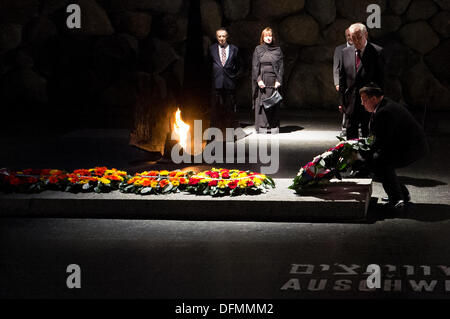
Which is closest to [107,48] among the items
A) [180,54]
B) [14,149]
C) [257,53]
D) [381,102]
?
[180,54]

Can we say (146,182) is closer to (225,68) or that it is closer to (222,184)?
(222,184)

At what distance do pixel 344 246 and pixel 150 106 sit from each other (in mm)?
5275

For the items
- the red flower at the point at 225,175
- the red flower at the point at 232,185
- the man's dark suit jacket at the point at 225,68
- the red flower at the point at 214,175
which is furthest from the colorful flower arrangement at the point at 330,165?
the man's dark suit jacket at the point at 225,68

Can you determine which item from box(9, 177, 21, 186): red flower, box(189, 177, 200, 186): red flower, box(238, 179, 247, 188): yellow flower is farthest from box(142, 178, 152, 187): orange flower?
box(9, 177, 21, 186): red flower

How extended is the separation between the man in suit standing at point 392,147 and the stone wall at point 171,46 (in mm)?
10464

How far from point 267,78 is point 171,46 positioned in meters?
5.43

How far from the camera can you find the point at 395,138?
29.6 ft

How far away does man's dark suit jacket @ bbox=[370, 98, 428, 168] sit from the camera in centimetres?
897

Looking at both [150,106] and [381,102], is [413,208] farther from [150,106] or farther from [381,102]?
[150,106]

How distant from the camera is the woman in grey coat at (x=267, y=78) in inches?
604

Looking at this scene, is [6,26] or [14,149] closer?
[14,149]

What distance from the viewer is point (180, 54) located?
2033 cm

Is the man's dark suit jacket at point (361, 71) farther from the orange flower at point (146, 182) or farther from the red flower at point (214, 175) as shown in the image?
the orange flower at point (146, 182)
